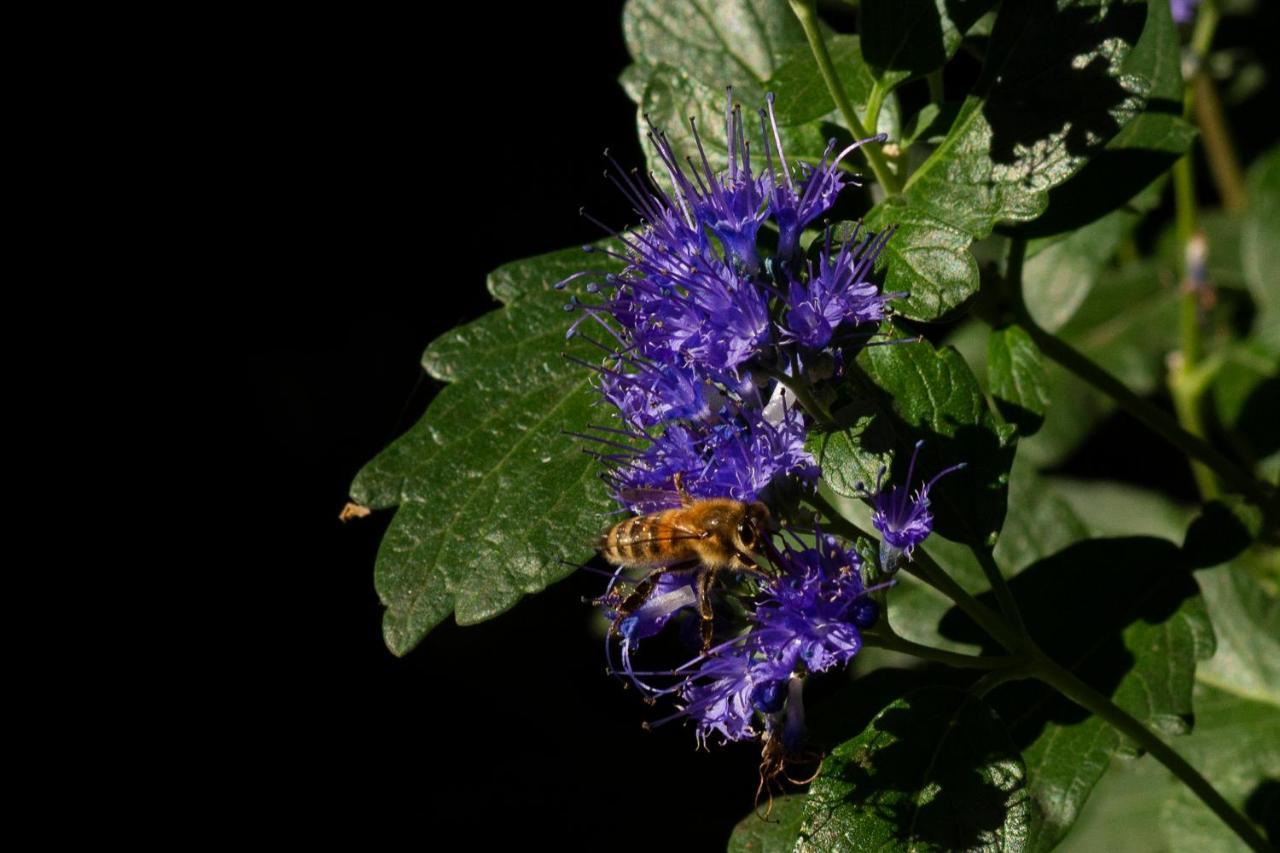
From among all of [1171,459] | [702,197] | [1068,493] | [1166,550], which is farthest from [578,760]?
[702,197]

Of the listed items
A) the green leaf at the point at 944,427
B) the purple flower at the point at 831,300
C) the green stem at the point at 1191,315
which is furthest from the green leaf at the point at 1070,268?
the purple flower at the point at 831,300

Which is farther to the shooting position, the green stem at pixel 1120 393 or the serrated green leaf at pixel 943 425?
the green stem at pixel 1120 393

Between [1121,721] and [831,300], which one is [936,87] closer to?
[831,300]

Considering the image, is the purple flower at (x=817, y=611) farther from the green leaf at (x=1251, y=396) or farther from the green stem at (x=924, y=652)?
the green leaf at (x=1251, y=396)

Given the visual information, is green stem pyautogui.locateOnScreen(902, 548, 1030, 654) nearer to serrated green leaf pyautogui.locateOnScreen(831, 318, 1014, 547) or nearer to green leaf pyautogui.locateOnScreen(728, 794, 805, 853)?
serrated green leaf pyautogui.locateOnScreen(831, 318, 1014, 547)

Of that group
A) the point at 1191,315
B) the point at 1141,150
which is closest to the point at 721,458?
the point at 1141,150

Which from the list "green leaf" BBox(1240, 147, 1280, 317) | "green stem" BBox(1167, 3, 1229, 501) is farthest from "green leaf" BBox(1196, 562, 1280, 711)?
"green leaf" BBox(1240, 147, 1280, 317)

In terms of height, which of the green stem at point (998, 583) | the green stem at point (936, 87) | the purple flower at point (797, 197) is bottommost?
the green stem at point (998, 583)
